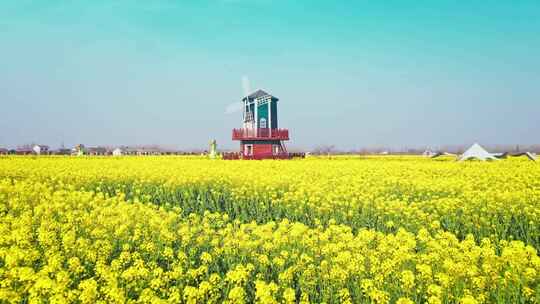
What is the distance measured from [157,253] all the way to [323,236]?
3.00 meters

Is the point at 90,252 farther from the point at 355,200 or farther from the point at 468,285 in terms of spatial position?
the point at 355,200

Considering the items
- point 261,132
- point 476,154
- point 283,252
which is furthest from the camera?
point 261,132

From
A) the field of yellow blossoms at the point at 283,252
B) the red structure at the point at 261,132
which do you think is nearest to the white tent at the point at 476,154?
the red structure at the point at 261,132

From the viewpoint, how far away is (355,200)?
12.2 metres

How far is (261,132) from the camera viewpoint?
4644 centimetres

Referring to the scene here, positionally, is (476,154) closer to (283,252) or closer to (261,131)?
(261,131)

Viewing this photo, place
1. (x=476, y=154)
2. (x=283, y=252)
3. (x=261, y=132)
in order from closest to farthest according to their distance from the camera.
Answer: (x=283, y=252)
(x=476, y=154)
(x=261, y=132)

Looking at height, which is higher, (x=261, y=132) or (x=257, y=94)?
(x=257, y=94)

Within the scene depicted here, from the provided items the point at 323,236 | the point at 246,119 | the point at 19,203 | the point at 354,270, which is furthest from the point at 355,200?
the point at 246,119

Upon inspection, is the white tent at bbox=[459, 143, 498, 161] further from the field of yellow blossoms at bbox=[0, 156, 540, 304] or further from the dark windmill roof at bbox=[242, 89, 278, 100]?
the field of yellow blossoms at bbox=[0, 156, 540, 304]

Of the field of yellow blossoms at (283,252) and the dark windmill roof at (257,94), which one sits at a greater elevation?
the dark windmill roof at (257,94)

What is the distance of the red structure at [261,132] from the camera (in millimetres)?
45875

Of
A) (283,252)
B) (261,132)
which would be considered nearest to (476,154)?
(261,132)

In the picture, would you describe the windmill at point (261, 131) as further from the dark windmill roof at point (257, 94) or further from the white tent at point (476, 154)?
the white tent at point (476, 154)
